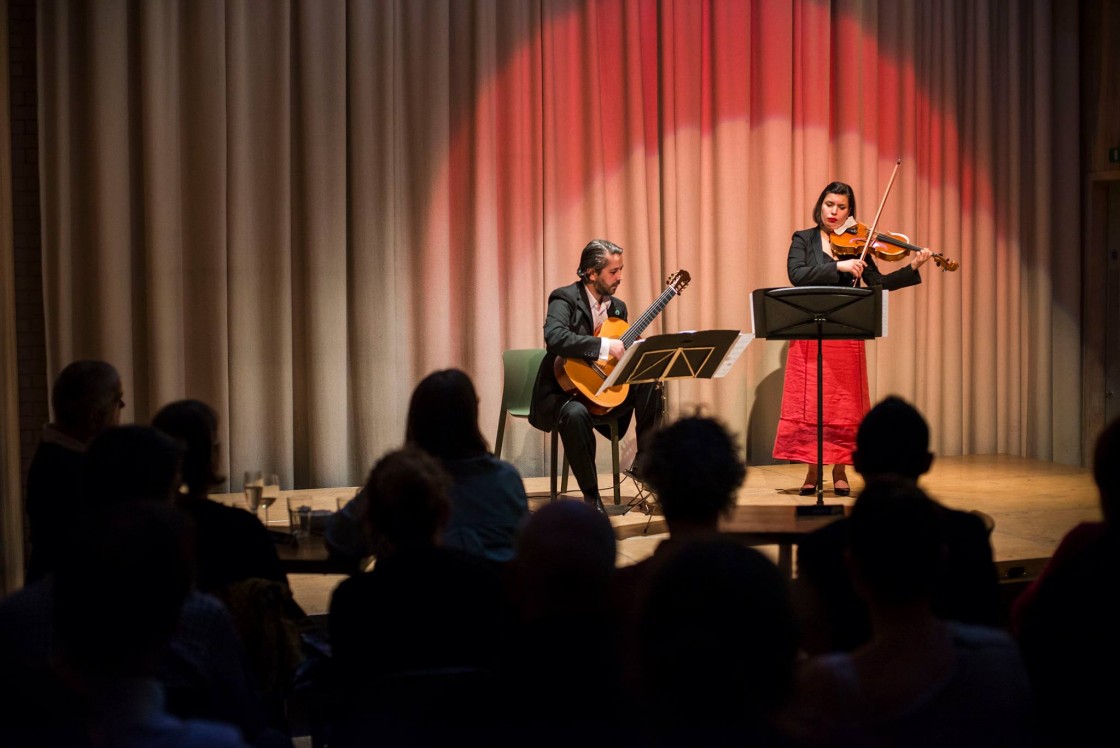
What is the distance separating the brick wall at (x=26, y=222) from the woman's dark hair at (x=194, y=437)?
3.61 meters

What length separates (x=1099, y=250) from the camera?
7.86 meters

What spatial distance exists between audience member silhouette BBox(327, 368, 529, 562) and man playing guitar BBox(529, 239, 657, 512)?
2239mm

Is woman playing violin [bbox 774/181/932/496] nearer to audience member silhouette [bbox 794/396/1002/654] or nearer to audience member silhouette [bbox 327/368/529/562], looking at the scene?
audience member silhouette [bbox 327/368/529/562]

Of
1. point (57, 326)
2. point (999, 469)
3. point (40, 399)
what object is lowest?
point (999, 469)

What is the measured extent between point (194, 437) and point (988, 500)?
14.4 feet

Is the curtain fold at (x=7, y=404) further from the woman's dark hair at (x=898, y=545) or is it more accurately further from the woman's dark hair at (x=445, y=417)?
the woman's dark hair at (x=898, y=545)

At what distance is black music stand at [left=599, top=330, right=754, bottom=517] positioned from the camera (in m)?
4.92

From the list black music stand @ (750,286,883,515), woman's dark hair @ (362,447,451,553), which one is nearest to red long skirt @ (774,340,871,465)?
black music stand @ (750,286,883,515)

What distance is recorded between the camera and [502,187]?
21.9ft

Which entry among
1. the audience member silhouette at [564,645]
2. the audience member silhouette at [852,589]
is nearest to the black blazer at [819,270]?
the audience member silhouette at [852,589]

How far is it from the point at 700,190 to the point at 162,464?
507 centimetres

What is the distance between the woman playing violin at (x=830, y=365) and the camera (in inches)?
233

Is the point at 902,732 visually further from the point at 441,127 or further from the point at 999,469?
the point at 999,469

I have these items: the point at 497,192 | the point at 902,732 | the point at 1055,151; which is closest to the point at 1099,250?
the point at 1055,151
